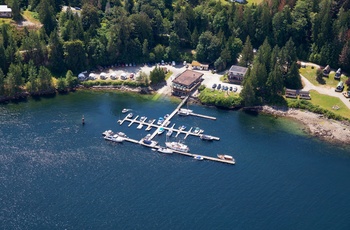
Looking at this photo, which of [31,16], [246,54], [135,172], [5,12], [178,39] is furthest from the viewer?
[31,16]

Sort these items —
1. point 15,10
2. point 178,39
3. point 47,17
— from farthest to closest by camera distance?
point 15,10, point 178,39, point 47,17

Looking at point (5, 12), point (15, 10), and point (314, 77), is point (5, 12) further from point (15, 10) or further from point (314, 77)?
point (314, 77)

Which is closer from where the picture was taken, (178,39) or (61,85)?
(61,85)

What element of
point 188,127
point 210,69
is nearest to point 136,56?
point 210,69

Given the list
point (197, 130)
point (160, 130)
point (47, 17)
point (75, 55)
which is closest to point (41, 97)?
point (75, 55)

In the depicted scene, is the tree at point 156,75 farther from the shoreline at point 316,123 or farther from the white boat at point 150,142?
the white boat at point 150,142

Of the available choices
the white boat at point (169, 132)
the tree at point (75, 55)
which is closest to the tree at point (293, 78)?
the white boat at point (169, 132)
